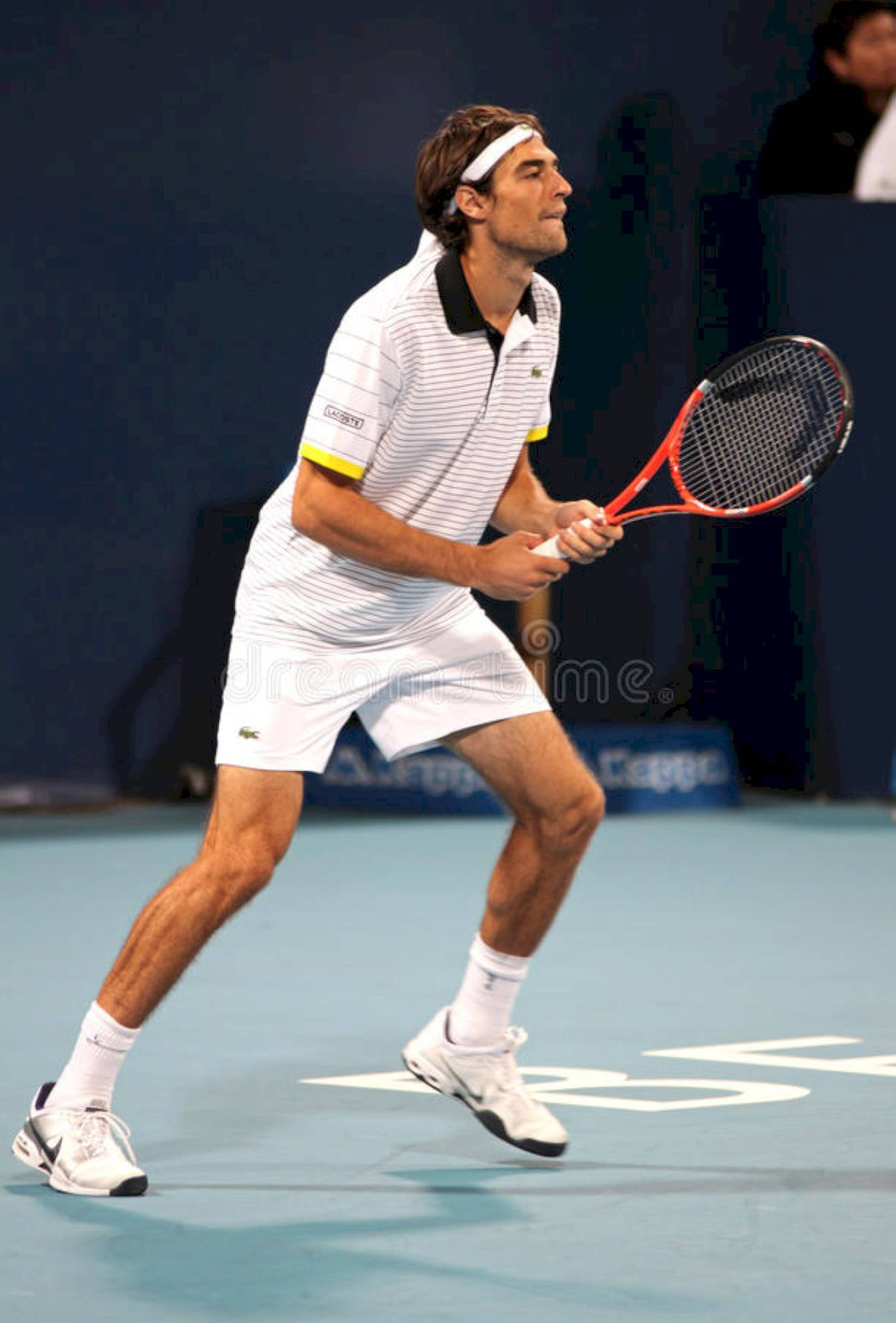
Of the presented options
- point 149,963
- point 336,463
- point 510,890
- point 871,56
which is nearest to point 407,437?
point 336,463

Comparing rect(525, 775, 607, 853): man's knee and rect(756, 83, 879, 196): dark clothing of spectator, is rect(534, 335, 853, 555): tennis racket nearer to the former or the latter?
rect(525, 775, 607, 853): man's knee

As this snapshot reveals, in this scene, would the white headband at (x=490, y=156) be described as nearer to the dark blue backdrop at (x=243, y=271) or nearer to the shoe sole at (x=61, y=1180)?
the shoe sole at (x=61, y=1180)

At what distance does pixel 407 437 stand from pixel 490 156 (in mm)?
534

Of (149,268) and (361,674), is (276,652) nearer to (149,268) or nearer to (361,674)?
(361,674)

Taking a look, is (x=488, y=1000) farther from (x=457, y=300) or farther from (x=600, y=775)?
(x=600, y=775)

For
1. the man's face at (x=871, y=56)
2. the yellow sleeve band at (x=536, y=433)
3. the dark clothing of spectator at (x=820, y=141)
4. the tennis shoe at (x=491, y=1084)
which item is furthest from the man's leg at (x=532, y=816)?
the man's face at (x=871, y=56)

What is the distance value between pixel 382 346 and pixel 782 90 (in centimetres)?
811

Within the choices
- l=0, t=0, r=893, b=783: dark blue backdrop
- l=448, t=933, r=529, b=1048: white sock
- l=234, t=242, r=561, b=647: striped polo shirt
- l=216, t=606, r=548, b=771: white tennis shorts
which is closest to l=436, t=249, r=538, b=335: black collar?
l=234, t=242, r=561, b=647: striped polo shirt

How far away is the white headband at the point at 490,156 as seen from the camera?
4371 millimetres

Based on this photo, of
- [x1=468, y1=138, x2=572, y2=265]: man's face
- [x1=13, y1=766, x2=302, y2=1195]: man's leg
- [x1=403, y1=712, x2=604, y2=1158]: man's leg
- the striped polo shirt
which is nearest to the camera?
[x1=13, y1=766, x2=302, y2=1195]: man's leg

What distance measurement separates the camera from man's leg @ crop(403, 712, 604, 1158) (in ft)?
14.6

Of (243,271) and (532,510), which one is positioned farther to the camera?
(243,271)

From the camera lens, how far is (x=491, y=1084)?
14.5 ft

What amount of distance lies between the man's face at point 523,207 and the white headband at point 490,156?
12 mm
